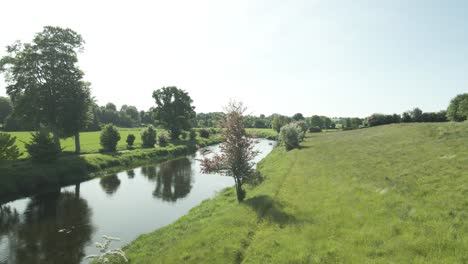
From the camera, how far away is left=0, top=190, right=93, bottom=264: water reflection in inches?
635

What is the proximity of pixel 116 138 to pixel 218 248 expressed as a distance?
164 ft

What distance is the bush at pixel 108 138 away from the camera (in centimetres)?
5509

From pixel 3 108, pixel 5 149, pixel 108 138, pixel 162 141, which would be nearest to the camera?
pixel 5 149

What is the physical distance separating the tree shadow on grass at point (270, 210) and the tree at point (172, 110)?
68158 mm

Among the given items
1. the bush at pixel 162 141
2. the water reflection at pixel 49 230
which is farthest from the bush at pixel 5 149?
the bush at pixel 162 141

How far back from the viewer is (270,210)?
55.4ft

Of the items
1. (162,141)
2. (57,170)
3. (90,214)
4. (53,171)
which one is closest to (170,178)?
(57,170)

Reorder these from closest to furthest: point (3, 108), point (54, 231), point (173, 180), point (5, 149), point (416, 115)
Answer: point (54, 231)
point (5, 149)
point (173, 180)
point (416, 115)
point (3, 108)

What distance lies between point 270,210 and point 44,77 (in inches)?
1824

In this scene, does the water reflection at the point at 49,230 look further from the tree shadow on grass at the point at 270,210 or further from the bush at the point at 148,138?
the bush at the point at 148,138

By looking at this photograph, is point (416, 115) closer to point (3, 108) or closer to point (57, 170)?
point (57, 170)

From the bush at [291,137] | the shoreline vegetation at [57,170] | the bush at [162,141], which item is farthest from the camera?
the bush at [162,141]

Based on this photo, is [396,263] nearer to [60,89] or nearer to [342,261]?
[342,261]

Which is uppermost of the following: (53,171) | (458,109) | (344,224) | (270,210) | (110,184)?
(458,109)
